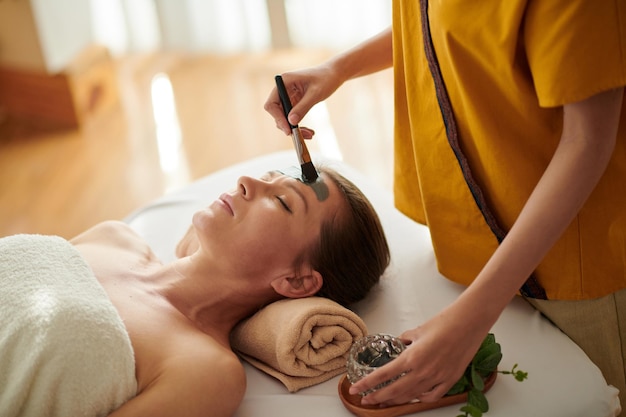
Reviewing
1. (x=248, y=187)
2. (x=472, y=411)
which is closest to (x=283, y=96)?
(x=248, y=187)

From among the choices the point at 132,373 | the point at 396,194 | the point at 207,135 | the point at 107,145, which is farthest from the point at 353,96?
the point at 132,373

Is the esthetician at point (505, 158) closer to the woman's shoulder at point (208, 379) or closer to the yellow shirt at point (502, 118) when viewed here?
the yellow shirt at point (502, 118)

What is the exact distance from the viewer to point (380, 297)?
1650 millimetres

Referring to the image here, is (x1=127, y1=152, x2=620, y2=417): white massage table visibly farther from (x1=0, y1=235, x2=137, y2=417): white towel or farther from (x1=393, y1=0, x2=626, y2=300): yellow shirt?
(x1=0, y1=235, x2=137, y2=417): white towel

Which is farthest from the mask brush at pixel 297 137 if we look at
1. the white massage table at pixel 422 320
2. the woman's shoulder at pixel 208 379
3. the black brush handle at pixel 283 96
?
the woman's shoulder at pixel 208 379

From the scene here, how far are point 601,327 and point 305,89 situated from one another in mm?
704

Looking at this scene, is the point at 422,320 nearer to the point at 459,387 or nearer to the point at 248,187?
the point at 459,387

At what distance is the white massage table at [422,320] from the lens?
53.4 inches

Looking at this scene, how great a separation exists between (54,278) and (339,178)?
0.57m

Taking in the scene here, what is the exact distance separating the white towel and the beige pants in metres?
0.76

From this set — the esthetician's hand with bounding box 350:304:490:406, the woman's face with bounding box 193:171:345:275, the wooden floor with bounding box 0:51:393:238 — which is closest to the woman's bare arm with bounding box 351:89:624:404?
the esthetician's hand with bounding box 350:304:490:406

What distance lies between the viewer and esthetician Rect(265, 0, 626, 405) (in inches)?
43.8

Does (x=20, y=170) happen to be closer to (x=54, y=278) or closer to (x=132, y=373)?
(x=54, y=278)

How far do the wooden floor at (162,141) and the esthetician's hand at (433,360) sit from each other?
1734mm
